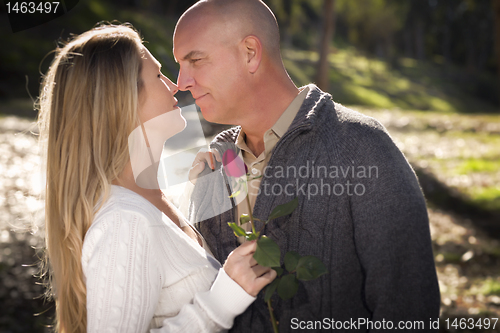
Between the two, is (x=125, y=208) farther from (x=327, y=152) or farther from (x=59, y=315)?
(x=327, y=152)

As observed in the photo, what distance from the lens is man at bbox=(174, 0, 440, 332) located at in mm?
1856

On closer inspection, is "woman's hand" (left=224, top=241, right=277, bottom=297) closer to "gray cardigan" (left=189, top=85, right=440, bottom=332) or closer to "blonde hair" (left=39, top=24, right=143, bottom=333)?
"gray cardigan" (left=189, top=85, right=440, bottom=332)

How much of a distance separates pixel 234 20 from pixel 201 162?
82 centimetres

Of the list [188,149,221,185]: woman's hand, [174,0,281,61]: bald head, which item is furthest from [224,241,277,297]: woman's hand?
[174,0,281,61]: bald head

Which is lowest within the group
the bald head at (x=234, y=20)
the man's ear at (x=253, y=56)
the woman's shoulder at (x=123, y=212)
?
the woman's shoulder at (x=123, y=212)

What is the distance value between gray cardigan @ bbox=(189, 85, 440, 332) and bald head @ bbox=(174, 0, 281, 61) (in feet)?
1.65

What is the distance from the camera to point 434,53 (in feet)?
204

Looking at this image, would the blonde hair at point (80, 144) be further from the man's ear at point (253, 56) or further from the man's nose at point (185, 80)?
the man's ear at point (253, 56)

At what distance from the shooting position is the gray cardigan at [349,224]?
185 cm

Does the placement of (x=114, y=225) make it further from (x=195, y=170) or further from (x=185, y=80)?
(x=185, y=80)

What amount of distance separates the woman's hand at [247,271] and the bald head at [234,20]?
1135 mm

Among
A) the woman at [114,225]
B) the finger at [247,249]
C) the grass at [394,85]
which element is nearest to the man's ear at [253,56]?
the woman at [114,225]

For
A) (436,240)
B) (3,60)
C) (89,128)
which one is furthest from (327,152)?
(3,60)

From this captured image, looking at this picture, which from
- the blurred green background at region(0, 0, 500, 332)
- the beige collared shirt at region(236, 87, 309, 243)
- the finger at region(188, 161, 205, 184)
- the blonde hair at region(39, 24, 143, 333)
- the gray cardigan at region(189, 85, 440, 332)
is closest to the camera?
the gray cardigan at region(189, 85, 440, 332)
